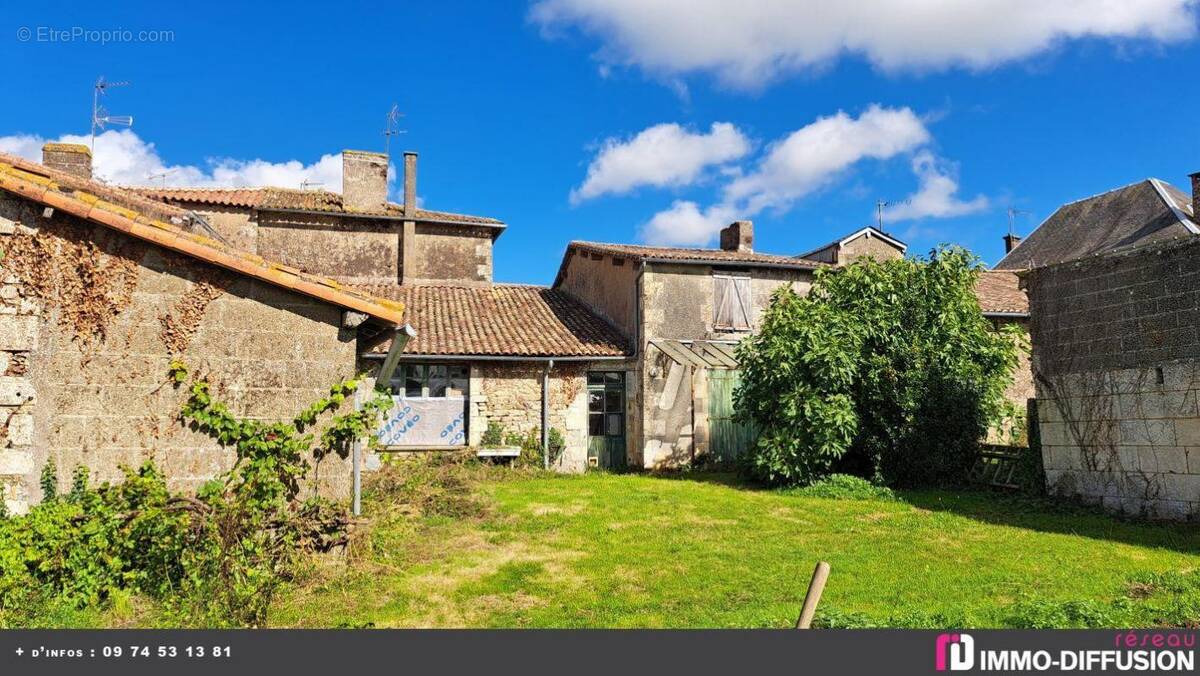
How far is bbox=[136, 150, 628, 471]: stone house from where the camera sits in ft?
56.3

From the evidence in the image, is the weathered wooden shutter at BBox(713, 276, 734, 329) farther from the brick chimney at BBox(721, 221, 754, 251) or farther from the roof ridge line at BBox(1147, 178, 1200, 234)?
the roof ridge line at BBox(1147, 178, 1200, 234)

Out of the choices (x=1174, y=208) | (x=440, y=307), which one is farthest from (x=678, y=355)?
(x=1174, y=208)

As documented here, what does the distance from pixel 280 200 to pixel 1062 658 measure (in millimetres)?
22291

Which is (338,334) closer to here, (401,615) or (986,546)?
(401,615)

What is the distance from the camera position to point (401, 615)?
6.86 m

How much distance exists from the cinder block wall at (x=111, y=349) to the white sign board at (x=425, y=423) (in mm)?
9393

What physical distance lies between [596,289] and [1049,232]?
21.0 m

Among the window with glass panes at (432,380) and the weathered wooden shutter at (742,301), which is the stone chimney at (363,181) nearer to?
the window with glass panes at (432,380)

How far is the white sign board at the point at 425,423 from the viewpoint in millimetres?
16750

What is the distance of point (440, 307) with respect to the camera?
66.2 feet

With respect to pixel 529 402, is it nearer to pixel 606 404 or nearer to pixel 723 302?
pixel 606 404

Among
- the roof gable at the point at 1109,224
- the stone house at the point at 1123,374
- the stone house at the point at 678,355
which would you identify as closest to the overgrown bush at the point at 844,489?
the stone house at the point at 1123,374

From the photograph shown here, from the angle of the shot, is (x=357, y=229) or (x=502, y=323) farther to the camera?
(x=357, y=229)

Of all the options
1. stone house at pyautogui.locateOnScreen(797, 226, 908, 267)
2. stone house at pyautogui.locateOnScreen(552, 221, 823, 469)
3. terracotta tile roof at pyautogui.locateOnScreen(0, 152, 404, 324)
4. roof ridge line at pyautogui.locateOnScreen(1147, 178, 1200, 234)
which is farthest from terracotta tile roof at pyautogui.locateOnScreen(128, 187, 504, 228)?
roof ridge line at pyautogui.locateOnScreen(1147, 178, 1200, 234)
